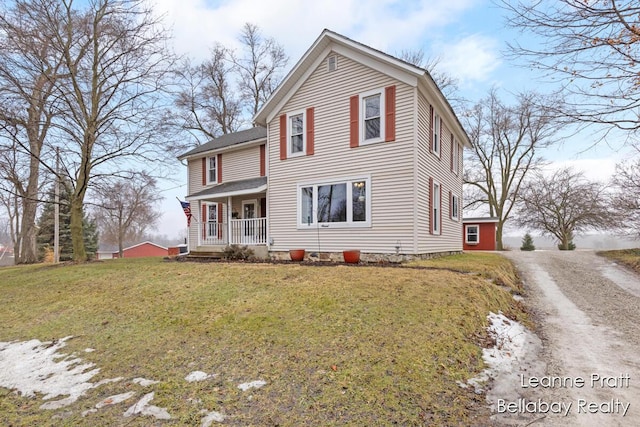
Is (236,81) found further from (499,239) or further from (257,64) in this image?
(499,239)

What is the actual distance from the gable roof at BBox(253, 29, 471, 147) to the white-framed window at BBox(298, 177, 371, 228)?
329 centimetres

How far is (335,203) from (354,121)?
2.74m

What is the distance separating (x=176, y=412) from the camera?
10.3 feet

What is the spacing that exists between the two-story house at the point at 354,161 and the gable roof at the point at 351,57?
0.03 metres

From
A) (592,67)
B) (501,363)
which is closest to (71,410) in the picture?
(501,363)

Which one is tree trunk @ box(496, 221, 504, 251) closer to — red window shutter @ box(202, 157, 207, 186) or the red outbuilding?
red window shutter @ box(202, 157, 207, 186)

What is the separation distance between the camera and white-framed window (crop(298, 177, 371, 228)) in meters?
10.5

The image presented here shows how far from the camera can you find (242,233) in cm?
1345

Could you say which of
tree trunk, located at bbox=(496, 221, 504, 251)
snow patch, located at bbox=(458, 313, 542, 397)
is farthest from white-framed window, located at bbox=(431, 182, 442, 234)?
tree trunk, located at bbox=(496, 221, 504, 251)

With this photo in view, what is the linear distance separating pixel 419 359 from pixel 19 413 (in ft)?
14.1

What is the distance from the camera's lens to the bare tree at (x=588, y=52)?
209 inches

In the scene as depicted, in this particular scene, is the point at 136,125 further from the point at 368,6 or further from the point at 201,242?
the point at 368,6

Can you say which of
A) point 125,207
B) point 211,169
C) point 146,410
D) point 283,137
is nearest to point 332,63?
point 283,137

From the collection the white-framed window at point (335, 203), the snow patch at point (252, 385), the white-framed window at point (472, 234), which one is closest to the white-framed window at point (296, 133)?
the white-framed window at point (335, 203)
